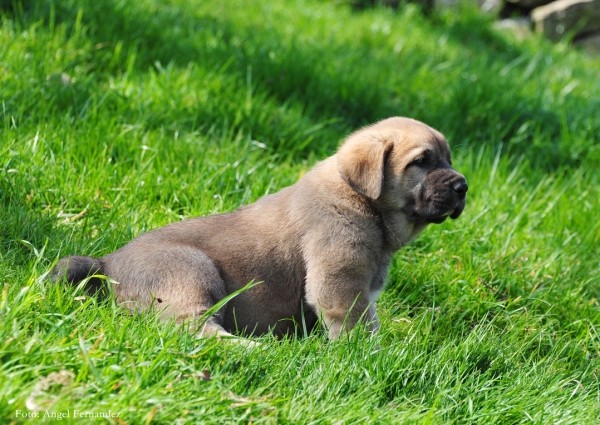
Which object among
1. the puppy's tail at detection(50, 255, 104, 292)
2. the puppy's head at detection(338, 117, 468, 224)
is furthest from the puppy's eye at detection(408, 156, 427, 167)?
the puppy's tail at detection(50, 255, 104, 292)

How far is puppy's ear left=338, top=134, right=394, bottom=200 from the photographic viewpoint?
423cm

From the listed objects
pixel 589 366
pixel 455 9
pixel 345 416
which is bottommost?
pixel 589 366

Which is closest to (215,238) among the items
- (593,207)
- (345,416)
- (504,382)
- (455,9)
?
(345,416)

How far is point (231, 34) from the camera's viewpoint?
24.8 ft

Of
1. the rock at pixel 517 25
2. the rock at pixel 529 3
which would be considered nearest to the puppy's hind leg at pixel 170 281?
the rock at pixel 517 25

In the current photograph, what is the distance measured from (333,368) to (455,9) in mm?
7674

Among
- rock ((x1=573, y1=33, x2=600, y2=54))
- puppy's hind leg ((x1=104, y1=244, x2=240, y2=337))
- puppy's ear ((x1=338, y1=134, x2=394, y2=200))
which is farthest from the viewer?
rock ((x1=573, y1=33, x2=600, y2=54))

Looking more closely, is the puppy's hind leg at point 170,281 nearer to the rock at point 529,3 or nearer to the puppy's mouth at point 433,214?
the puppy's mouth at point 433,214

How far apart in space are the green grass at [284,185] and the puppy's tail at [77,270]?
0.11 m

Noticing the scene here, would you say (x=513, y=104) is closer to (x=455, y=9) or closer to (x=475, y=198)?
(x=475, y=198)

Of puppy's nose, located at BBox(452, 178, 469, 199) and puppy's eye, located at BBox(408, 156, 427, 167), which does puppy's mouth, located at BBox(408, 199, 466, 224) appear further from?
puppy's eye, located at BBox(408, 156, 427, 167)

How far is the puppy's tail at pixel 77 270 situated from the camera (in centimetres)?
369

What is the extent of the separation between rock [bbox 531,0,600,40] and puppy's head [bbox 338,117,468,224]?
22.6 ft

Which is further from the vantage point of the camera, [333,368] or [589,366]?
[589,366]
